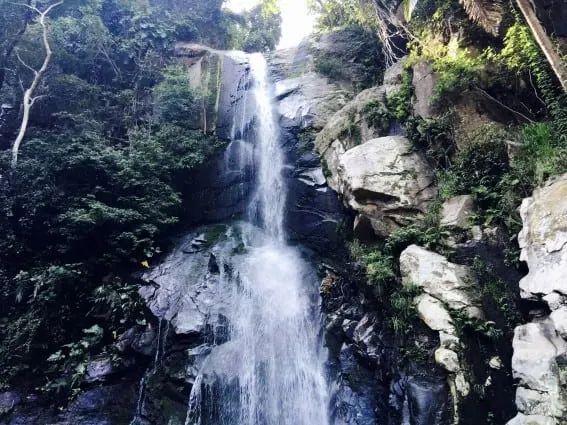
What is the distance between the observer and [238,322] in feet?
27.2

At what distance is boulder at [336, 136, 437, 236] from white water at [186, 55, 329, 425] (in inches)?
86.4

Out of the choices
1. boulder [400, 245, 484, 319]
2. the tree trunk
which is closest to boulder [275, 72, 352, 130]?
the tree trunk

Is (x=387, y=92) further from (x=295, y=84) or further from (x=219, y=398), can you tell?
(x=219, y=398)

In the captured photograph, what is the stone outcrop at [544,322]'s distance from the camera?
14.3 feet

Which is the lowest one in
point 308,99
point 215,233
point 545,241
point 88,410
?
point 88,410

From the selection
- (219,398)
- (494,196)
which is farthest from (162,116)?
(494,196)

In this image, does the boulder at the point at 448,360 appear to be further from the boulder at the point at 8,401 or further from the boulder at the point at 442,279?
the boulder at the point at 8,401

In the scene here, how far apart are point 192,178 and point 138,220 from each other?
3.02 meters

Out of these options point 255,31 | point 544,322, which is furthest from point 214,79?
point 544,322

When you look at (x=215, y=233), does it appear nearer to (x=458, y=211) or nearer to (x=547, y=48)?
(x=458, y=211)

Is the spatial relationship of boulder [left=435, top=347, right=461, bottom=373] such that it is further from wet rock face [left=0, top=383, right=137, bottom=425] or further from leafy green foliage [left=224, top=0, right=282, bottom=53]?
leafy green foliage [left=224, top=0, right=282, bottom=53]

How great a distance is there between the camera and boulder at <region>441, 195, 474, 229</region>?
6.84 meters

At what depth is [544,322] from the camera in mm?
4961

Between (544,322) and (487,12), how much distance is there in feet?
19.6
